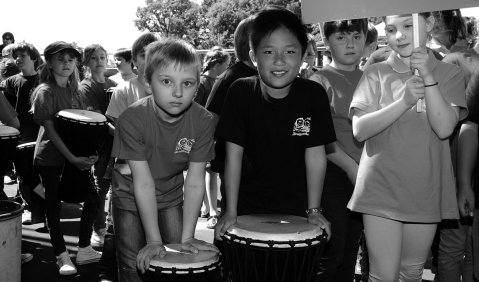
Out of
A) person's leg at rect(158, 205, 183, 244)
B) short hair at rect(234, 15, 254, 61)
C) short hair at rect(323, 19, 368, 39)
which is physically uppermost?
short hair at rect(323, 19, 368, 39)

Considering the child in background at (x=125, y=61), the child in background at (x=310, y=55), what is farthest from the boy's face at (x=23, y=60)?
the child in background at (x=310, y=55)

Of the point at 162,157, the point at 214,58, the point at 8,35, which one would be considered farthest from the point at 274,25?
the point at 8,35

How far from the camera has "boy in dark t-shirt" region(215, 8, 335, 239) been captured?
3.05 metres

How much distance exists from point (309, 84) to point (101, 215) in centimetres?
335

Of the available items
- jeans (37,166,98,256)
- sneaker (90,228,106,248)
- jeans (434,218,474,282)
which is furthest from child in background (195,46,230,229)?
jeans (434,218,474,282)

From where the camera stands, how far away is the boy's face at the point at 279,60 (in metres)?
3.02

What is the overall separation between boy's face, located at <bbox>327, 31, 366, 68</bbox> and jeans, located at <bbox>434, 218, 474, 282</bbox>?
1.14 metres

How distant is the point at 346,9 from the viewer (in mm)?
2678

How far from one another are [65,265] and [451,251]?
2989mm

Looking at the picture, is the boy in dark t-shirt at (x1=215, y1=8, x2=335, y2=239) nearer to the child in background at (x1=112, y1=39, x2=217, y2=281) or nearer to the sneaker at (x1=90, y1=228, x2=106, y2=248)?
the child in background at (x1=112, y1=39, x2=217, y2=281)

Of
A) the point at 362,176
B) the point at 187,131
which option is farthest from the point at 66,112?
the point at 362,176

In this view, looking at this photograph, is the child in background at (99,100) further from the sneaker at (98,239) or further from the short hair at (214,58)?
the short hair at (214,58)

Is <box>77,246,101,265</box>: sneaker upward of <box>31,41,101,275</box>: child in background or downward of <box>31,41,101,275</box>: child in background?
downward

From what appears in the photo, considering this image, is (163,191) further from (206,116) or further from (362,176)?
(362,176)
